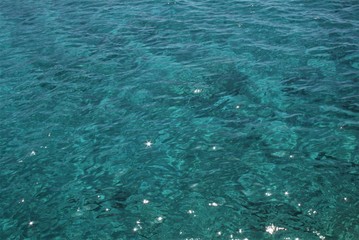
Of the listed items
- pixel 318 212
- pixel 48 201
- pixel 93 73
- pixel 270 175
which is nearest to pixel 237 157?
pixel 270 175

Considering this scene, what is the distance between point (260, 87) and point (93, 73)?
865 cm

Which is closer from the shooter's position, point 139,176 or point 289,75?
point 139,176

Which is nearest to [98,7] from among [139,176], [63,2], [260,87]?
[63,2]

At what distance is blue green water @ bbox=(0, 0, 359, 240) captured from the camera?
34.8ft

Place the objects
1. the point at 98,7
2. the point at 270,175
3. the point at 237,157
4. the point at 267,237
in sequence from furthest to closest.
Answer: the point at 98,7
the point at 237,157
the point at 270,175
the point at 267,237

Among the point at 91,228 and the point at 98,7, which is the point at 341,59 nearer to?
the point at 91,228

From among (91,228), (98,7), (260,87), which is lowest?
(91,228)

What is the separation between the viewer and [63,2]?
86.8ft

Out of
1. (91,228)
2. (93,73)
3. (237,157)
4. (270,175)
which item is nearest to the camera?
(91,228)

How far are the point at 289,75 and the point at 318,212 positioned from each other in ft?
25.3

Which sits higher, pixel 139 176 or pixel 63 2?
pixel 63 2

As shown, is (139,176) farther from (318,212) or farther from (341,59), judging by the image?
(341,59)

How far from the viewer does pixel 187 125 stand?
14.2m

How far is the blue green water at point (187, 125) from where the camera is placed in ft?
34.8
